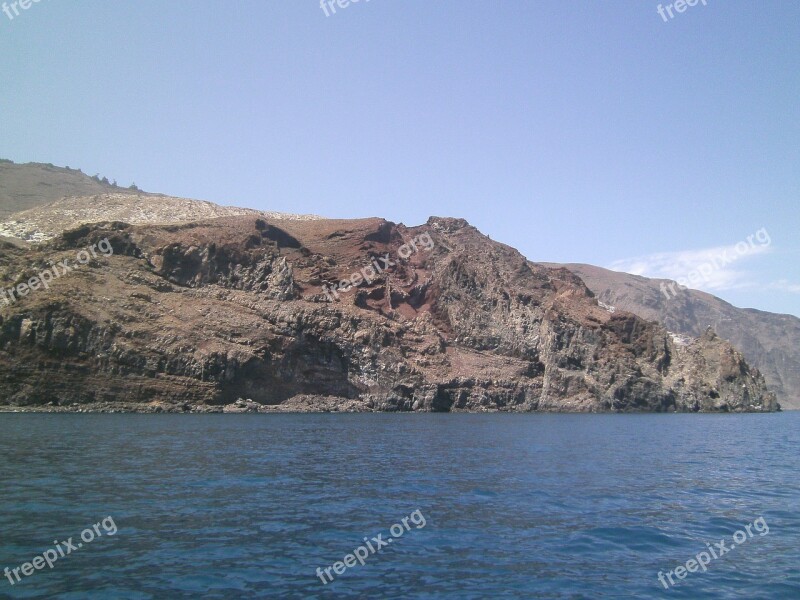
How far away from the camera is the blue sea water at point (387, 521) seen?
1266 centimetres

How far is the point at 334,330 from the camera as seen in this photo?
9650cm

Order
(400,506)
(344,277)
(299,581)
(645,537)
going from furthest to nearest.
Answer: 1. (344,277)
2. (400,506)
3. (645,537)
4. (299,581)

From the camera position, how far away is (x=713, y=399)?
131375mm

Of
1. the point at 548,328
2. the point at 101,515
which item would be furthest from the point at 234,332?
the point at 101,515

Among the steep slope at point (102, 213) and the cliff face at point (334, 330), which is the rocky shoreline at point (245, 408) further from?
the steep slope at point (102, 213)

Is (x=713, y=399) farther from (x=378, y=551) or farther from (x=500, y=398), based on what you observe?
(x=378, y=551)

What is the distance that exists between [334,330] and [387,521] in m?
79.4

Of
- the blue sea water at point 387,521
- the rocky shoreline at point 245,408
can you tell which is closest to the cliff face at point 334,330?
the rocky shoreline at point 245,408

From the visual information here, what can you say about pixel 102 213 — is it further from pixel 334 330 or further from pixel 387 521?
pixel 387 521

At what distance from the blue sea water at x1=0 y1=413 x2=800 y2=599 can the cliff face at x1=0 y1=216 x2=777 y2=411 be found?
4023 cm

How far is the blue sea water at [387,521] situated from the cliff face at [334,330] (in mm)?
40232

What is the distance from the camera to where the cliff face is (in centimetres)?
7356

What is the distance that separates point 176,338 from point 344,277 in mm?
42402

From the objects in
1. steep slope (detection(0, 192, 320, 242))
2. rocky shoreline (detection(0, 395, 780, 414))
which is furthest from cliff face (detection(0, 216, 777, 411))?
steep slope (detection(0, 192, 320, 242))
